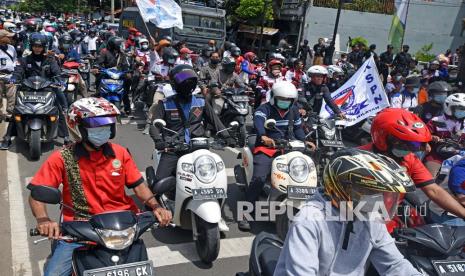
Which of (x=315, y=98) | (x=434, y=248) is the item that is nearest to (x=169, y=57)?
(x=315, y=98)

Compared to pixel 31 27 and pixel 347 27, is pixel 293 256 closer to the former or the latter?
pixel 31 27

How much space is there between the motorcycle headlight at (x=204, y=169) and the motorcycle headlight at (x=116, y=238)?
1.82 metres

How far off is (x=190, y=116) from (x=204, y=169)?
97 cm

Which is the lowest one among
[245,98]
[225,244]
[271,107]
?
[225,244]

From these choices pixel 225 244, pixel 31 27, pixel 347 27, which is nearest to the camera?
pixel 225 244

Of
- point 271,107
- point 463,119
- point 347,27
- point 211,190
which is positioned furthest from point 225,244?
point 347,27

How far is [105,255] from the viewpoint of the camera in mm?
2820

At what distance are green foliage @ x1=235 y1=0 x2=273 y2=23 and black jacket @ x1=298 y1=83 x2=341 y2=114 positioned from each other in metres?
22.4

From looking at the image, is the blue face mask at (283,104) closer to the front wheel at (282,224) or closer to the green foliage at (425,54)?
the front wheel at (282,224)

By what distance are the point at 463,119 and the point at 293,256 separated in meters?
5.01

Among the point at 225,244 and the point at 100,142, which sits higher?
the point at 100,142

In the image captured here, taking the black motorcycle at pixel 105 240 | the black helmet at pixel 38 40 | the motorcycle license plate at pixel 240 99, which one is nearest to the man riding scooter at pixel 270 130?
the black motorcycle at pixel 105 240

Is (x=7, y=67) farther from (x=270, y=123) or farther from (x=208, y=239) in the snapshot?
(x=208, y=239)

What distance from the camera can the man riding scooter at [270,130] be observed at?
17.9 ft
